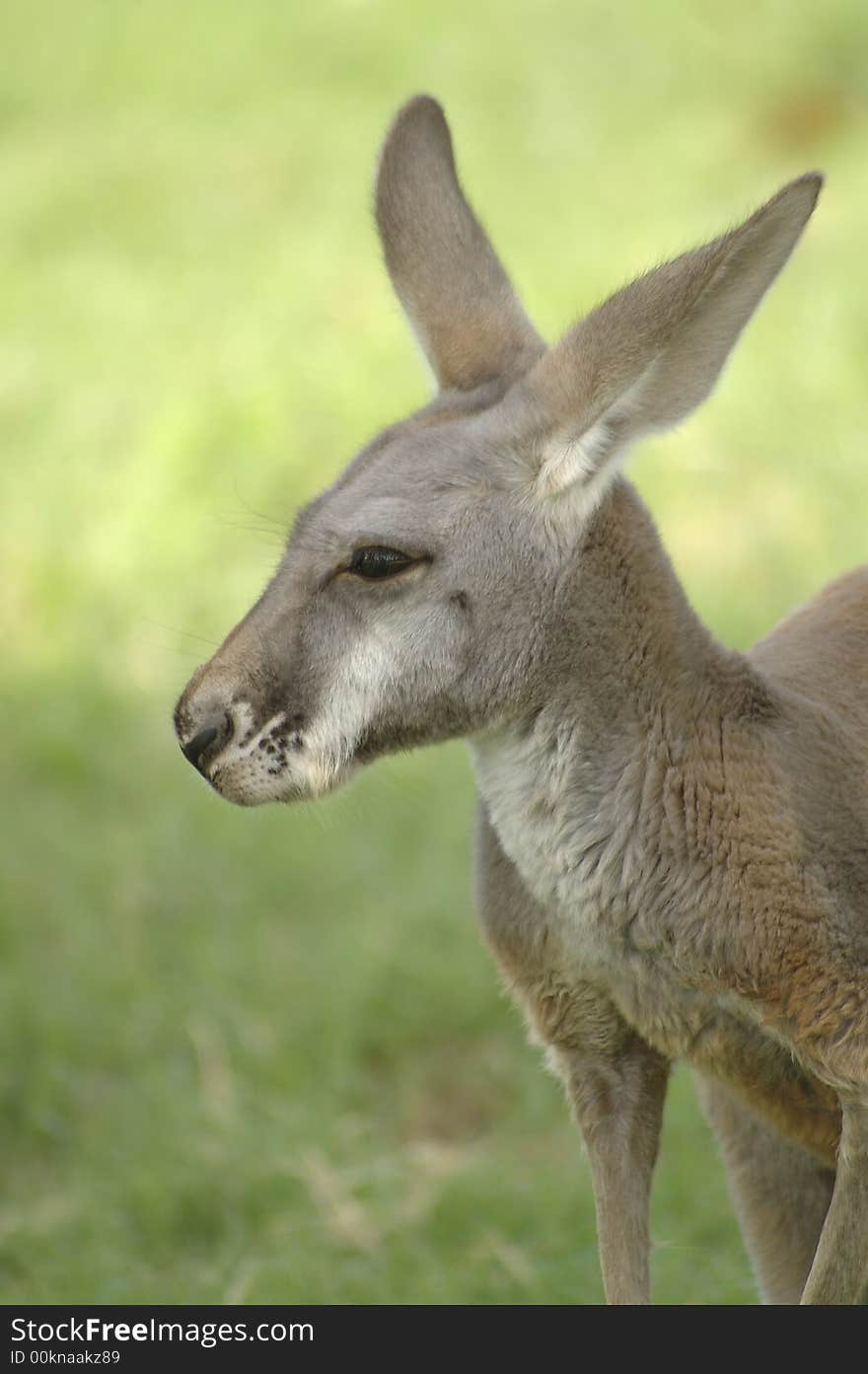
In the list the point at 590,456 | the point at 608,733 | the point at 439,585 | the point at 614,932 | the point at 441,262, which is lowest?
the point at 614,932

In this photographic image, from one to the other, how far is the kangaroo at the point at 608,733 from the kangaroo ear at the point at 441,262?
0.30 metres

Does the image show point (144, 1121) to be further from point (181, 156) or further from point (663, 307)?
point (181, 156)

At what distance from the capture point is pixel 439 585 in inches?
135

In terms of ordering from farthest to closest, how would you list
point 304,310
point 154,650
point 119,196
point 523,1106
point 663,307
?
point 119,196 → point 304,310 → point 154,650 → point 523,1106 → point 663,307

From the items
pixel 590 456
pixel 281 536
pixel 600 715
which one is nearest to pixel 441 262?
pixel 281 536

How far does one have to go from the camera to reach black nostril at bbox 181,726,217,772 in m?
3.39

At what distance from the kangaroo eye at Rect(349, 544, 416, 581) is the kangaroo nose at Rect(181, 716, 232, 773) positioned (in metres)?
0.35

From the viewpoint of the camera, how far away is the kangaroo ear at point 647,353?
10.7 feet

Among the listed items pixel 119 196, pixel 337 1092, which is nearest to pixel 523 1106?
pixel 337 1092

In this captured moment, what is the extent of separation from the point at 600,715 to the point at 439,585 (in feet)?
1.15

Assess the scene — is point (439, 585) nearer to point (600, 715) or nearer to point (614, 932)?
point (600, 715)

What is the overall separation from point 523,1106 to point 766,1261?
5.85ft

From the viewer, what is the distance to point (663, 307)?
3.28 metres

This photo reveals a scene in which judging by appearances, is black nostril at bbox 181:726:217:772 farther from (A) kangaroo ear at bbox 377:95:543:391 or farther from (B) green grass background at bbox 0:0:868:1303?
(A) kangaroo ear at bbox 377:95:543:391
